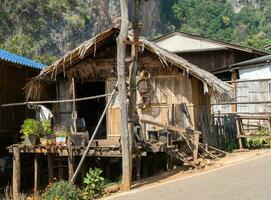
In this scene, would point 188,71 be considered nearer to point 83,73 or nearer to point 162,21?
point 83,73

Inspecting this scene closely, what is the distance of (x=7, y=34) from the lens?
3672cm

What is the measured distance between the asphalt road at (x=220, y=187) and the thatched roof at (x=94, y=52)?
267 centimetres

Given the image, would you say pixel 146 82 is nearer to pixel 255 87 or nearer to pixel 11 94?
pixel 11 94

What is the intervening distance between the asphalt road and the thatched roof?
2.67 m

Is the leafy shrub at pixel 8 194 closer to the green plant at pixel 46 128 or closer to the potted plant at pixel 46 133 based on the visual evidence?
the potted plant at pixel 46 133

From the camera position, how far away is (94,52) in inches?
522

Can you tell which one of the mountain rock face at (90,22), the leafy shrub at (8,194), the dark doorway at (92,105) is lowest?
the leafy shrub at (8,194)

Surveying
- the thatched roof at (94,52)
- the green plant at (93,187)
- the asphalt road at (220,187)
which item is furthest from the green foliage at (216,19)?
the green plant at (93,187)

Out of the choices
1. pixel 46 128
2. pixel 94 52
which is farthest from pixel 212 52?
pixel 46 128

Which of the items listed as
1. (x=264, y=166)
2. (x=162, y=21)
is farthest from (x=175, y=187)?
(x=162, y=21)

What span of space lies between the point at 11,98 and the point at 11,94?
140 mm

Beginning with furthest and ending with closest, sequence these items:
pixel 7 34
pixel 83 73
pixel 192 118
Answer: pixel 7 34
pixel 83 73
pixel 192 118

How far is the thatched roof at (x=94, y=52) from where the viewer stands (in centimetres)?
1210

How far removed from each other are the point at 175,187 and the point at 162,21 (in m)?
47.7
